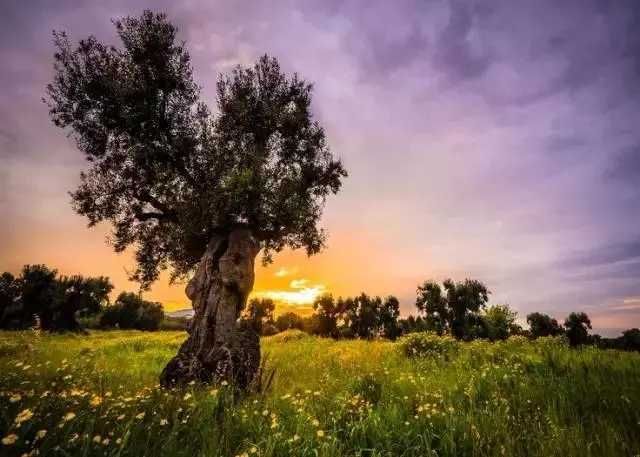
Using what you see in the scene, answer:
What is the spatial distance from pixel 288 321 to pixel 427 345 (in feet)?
300

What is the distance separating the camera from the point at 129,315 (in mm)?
96375

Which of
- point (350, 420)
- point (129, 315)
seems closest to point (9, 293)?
point (129, 315)

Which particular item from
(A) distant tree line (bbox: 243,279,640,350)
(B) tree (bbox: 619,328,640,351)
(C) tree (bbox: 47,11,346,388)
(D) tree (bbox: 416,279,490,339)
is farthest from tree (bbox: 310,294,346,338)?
(C) tree (bbox: 47,11,346,388)

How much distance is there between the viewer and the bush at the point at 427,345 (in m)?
15.3

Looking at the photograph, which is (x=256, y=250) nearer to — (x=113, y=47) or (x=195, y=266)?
(x=195, y=266)

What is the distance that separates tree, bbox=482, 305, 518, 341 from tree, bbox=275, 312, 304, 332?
163 ft

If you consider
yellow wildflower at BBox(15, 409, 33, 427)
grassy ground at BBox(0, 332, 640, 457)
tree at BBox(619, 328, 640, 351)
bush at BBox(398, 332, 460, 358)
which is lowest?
grassy ground at BBox(0, 332, 640, 457)

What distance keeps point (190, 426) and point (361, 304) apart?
256ft

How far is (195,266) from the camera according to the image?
1698cm

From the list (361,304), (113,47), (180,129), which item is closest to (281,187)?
(180,129)

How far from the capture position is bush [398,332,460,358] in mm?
15336

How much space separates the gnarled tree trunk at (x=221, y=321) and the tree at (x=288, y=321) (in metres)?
83.6

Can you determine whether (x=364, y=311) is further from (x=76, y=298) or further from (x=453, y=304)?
(x=76, y=298)

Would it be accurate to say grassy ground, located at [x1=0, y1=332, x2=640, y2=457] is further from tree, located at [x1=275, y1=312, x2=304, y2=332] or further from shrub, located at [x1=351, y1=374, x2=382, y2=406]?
tree, located at [x1=275, y1=312, x2=304, y2=332]
